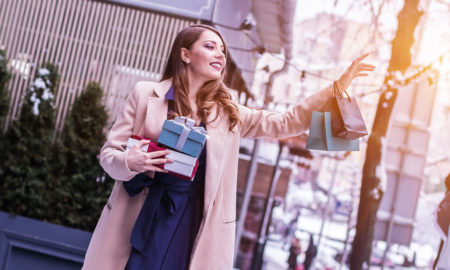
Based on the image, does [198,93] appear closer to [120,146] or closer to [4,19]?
[120,146]

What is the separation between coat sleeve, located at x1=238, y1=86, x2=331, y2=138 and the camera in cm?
241

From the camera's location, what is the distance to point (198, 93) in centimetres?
236

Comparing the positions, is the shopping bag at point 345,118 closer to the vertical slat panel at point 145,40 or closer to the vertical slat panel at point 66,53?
the vertical slat panel at point 145,40

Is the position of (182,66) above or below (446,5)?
below

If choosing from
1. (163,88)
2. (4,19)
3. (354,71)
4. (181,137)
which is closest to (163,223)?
(181,137)

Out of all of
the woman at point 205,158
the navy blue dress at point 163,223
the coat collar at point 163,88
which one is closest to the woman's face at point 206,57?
the woman at point 205,158

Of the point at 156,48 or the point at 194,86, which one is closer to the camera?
the point at 194,86

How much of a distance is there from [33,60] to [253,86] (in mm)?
5063

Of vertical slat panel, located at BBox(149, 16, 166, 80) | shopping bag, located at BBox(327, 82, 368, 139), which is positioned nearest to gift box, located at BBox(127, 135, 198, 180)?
shopping bag, located at BBox(327, 82, 368, 139)

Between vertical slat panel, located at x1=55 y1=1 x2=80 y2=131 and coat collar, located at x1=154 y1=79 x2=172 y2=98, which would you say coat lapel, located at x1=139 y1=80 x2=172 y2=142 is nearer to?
coat collar, located at x1=154 y1=79 x2=172 y2=98

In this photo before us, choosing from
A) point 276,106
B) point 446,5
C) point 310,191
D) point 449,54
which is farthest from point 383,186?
point 310,191

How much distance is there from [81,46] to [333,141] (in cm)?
402

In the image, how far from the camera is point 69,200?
497 cm

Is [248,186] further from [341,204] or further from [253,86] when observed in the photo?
[341,204]
